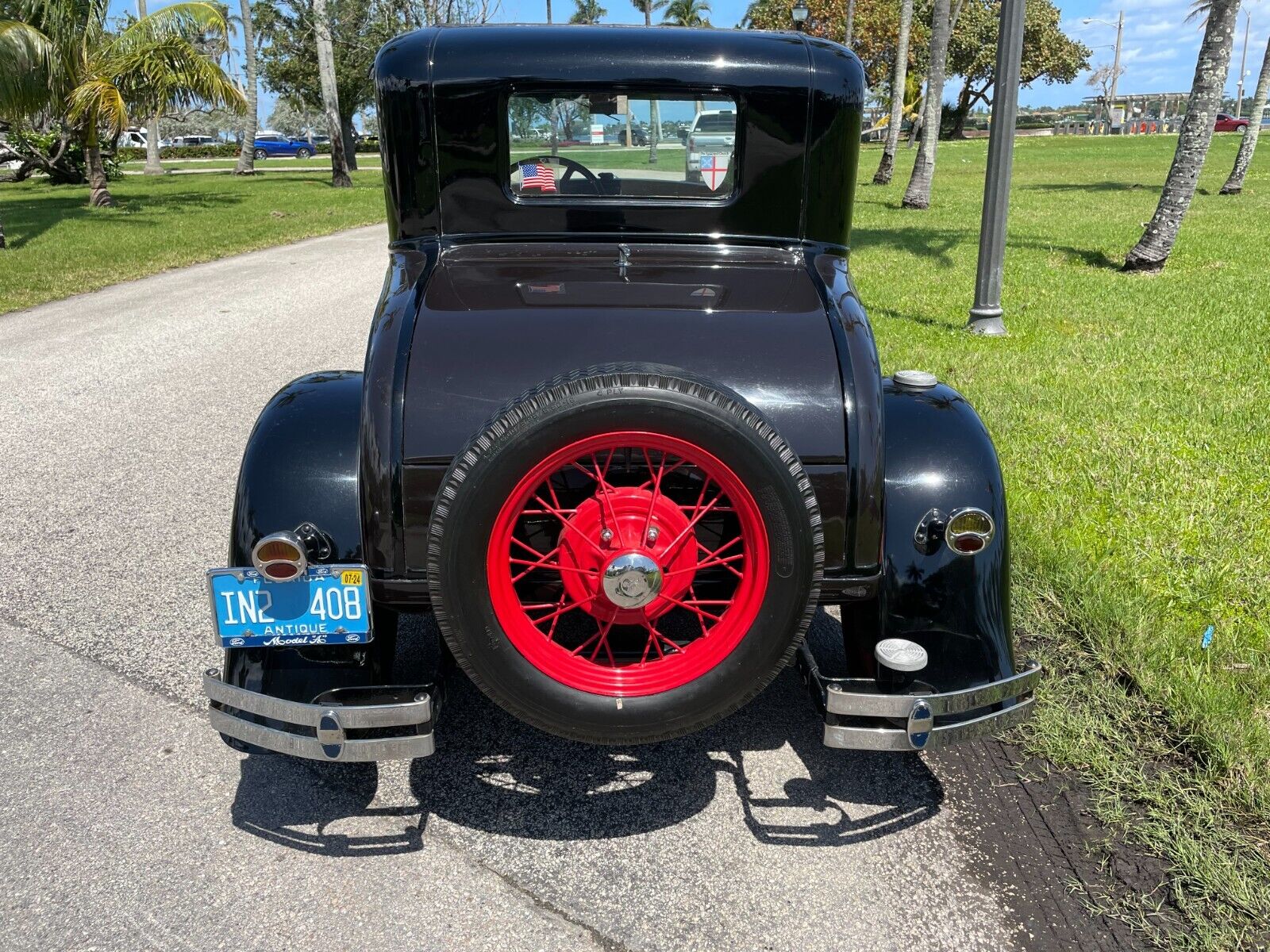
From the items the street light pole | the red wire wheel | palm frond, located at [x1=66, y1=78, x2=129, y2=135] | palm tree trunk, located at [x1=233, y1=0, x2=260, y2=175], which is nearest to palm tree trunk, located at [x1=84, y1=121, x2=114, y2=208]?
palm frond, located at [x1=66, y1=78, x2=129, y2=135]

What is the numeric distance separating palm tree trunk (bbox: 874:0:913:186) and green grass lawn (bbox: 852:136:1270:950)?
31.9 feet

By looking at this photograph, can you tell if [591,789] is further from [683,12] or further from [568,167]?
[683,12]

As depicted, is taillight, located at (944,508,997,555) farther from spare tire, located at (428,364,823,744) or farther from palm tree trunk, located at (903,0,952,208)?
palm tree trunk, located at (903,0,952,208)

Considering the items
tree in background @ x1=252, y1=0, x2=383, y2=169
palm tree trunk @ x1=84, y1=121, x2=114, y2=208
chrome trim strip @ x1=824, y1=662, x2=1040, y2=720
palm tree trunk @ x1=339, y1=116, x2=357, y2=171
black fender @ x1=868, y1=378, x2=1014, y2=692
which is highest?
tree in background @ x1=252, y1=0, x2=383, y2=169

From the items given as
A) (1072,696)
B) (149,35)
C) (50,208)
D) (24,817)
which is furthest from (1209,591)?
(50,208)

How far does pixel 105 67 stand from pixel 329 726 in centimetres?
1827

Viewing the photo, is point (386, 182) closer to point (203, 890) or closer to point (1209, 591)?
point (203, 890)

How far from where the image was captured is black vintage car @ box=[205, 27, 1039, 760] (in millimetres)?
2217

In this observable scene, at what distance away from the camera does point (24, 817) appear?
269 centimetres

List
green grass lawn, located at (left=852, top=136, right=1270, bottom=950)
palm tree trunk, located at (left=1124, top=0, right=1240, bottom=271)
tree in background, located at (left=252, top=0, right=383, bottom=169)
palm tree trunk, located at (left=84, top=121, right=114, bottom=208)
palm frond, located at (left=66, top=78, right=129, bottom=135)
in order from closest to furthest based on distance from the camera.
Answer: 1. green grass lawn, located at (left=852, top=136, right=1270, bottom=950)
2. palm tree trunk, located at (left=1124, top=0, right=1240, bottom=271)
3. palm frond, located at (left=66, top=78, right=129, bottom=135)
4. palm tree trunk, located at (left=84, top=121, right=114, bottom=208)
5. tree in background, located at (left=252, top=0, right=383, bottom=169)

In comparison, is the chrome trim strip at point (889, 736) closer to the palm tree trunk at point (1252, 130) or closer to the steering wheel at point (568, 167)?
→ the steering wheel at point (568, 167)

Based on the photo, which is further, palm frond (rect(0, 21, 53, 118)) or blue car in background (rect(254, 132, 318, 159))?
blue car in background (rect(254, 132, 318, 159))

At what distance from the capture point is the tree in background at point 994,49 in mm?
51938

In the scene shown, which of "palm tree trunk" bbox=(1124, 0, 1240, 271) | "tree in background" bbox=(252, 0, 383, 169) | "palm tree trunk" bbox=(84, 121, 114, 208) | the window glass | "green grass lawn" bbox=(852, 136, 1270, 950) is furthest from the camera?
"tree in background" bbox=(252, 0, 383, 169)
